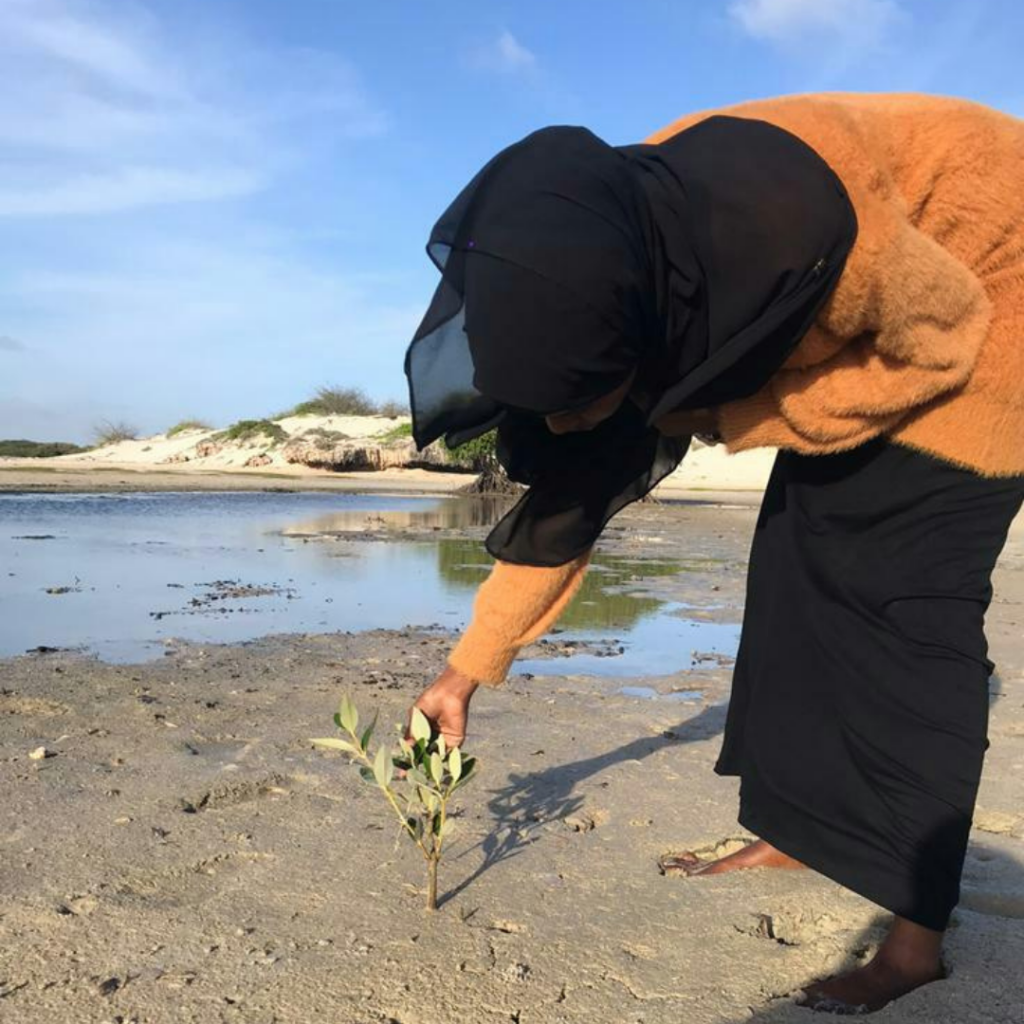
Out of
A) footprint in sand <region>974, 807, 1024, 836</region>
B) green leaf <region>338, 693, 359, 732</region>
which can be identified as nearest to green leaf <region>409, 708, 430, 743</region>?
green leaf <region>338, 693, 359, 732</region>

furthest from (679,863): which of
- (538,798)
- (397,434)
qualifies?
(397,434)

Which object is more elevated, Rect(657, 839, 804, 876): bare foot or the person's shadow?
Rect(657, 839, 804, 876): bare foot

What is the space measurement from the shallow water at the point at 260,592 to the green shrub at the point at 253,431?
23099 millimetres

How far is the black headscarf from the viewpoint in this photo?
4.18ft

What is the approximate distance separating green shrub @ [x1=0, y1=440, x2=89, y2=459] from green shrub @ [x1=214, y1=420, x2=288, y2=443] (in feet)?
39.6

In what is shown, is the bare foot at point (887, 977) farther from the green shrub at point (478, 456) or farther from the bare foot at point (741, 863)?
the green shrub at point (478, 456)

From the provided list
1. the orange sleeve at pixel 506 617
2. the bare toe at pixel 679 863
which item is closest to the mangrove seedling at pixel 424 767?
the orange sleeve at pixel 506 617

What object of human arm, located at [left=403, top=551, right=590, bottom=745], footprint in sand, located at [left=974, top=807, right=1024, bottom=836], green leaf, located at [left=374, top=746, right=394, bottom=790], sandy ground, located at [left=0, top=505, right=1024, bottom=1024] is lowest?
footprint in sand, located at [left=974, top=807, right=1024, bottom=836]

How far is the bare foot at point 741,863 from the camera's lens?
237 cm

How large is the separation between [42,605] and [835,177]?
21.1ft

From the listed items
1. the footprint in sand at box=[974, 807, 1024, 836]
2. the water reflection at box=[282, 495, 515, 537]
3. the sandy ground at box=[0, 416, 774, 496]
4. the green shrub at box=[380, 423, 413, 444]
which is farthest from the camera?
the green shrub at box=[380, 423, 413, 444]

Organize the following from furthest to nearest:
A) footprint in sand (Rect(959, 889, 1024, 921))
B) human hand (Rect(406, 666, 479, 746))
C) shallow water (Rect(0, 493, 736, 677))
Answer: shallow water (Rect(0, 493, 736, 677)) < footprint in sand (Rect(959, 889, 1024, 921)) < human hand (Rect(406, 666, 479, 746))

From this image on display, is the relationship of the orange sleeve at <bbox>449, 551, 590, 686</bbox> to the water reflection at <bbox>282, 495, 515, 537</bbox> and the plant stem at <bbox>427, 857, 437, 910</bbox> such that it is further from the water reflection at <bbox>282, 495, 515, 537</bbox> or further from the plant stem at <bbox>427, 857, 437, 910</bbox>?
the water reflection at <bbox>282, 495, 515, 537</bbox>

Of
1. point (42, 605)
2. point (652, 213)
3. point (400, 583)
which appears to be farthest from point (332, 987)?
point (400, 583)
